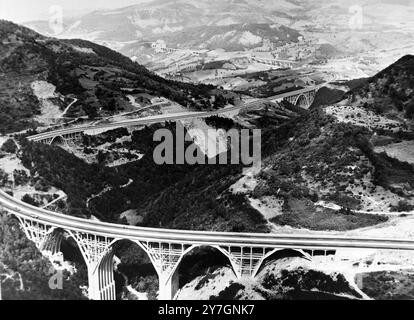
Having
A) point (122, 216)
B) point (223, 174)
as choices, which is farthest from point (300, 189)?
point (122, 216)

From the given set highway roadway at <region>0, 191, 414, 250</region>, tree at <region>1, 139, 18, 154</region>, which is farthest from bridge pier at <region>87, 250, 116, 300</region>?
tree at <region>1, 139, 18, 154</region>

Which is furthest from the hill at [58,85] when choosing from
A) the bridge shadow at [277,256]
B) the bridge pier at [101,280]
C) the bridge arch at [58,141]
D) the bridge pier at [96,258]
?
the bridge shadow at [277,256]

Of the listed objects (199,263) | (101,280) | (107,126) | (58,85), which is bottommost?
(101,280)

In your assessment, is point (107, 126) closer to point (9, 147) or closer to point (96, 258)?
point (9, 147)

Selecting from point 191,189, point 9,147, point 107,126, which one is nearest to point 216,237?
point 191,189

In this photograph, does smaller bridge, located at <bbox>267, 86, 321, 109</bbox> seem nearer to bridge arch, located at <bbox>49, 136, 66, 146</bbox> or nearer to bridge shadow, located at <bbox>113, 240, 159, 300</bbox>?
bridge arch, located at <bbox>49, 136, 66, 146</bbox>

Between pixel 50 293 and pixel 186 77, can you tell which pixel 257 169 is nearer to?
pixel 50 293
